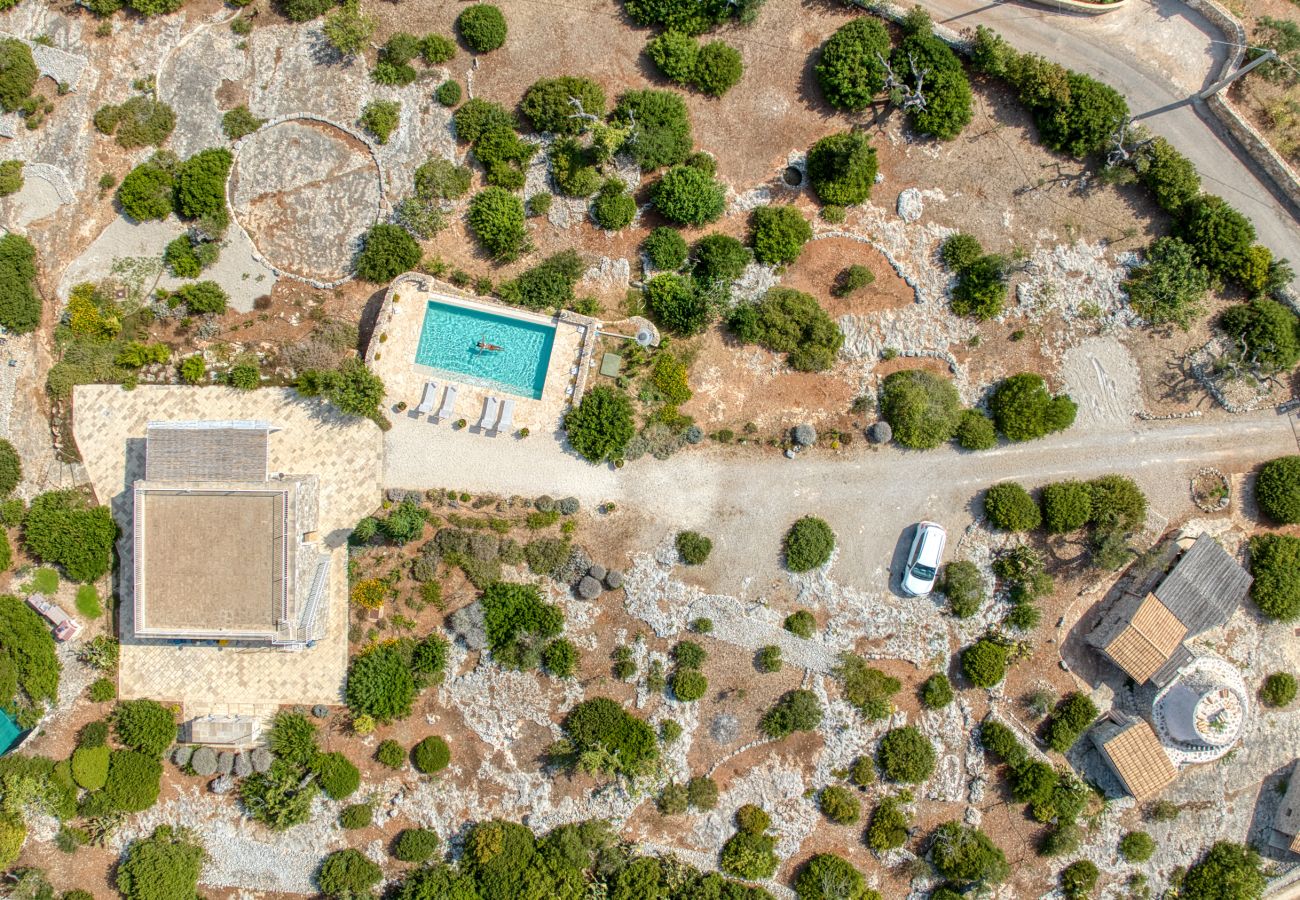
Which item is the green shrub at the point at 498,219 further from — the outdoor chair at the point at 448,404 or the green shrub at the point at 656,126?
the outdoor chair at the point at 448,404

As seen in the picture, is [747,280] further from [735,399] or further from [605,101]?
[605,101]

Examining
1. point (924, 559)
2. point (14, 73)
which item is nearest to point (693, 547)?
point (924, 559)

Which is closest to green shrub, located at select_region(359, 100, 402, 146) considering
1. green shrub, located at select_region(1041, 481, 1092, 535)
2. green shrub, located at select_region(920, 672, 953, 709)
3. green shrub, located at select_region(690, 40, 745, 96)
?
green shrub, located at select_region(690, 40, 745, 96)

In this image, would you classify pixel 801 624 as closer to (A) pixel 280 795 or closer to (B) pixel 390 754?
(B) pixel 390 754

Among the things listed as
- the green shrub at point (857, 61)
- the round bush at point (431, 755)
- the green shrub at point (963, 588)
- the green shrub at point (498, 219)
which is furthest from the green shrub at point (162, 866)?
the green shrub at point (857, 61)

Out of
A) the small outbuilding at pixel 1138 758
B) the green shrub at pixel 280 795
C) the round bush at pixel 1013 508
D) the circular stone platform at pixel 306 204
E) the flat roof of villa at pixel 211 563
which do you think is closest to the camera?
the flat roof of villa at pixel 211 563

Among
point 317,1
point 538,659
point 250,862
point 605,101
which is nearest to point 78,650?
point 250,862
